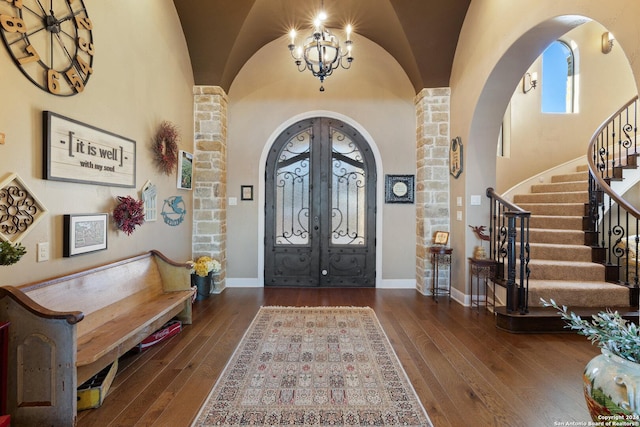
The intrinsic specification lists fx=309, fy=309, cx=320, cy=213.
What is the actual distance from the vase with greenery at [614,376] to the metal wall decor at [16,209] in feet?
9.38

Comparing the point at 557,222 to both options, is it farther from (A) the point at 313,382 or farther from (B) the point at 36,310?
(B) the point at 36,310

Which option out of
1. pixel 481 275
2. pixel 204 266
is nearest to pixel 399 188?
pixel 481 275

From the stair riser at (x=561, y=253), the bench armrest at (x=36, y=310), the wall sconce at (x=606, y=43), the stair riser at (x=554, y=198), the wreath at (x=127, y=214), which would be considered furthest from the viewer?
the wall sconce at (x=606, y=43)

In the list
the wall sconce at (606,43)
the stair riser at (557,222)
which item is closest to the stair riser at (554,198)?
the stair riser at (557,222)

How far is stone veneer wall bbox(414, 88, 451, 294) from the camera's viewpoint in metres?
4.58

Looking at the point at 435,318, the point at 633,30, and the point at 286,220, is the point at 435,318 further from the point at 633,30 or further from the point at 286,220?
the point at 633,30

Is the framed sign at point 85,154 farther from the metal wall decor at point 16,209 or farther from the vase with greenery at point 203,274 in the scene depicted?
the vase with greenery at point 203,274

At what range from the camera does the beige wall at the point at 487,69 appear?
278 centimetres

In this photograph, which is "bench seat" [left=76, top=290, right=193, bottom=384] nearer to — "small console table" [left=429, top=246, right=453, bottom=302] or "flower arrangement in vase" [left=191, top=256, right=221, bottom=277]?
"flower arrangement in vase" [left=191, top=256, right=221, bottom=277]

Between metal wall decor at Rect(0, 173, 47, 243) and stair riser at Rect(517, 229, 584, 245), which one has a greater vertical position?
metal wall decor at Rect(0, 173, 47, 243)

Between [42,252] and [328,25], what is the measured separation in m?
4.56

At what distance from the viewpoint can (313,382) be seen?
2279mm

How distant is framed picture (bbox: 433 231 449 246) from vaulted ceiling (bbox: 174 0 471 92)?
7.20ft

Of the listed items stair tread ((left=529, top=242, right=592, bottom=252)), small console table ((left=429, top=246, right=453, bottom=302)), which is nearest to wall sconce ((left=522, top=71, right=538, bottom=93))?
stair tread ((left=529, top=242, right=592, bottom=252))
